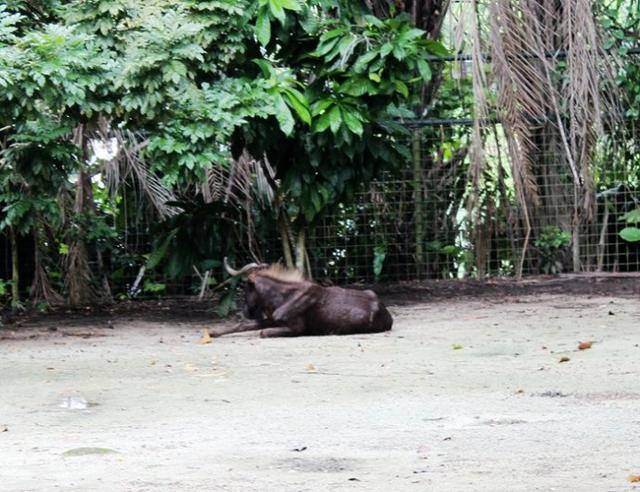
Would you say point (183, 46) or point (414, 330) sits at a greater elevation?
point (183, 46)

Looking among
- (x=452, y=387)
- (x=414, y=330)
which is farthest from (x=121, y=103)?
(x=452, y=387)

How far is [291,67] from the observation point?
1120cm

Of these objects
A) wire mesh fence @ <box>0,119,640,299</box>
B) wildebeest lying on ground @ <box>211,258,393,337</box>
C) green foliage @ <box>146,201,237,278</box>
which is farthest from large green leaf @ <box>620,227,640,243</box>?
green foliage @ <box>146,201,237,278</box>

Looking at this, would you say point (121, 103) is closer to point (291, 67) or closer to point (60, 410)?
point (291, 67)

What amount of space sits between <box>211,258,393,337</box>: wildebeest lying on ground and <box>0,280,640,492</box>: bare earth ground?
0.63 feet

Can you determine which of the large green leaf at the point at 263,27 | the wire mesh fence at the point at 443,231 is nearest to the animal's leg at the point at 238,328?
the large green leaf at the point at 263,27

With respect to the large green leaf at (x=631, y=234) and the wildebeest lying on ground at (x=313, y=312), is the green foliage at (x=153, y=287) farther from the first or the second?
the large green leaf at (x=631, y=234)

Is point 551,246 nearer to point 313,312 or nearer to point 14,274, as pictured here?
point 313,312

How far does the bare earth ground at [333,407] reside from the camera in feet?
16.8

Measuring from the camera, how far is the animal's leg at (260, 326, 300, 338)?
10297 mm

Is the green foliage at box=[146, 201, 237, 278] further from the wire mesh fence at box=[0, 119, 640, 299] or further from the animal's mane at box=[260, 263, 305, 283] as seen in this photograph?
the wire mesh fence at box=[0, 119, 640, 299]

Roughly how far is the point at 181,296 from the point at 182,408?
23.9 ft

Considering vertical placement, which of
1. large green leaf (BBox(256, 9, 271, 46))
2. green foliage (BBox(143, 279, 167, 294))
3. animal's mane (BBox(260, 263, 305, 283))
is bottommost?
green foliage (BBox(143, 279, 167, 294))

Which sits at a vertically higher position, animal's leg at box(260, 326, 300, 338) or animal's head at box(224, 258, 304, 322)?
animal's head at box(224, 258, 304, 322)
